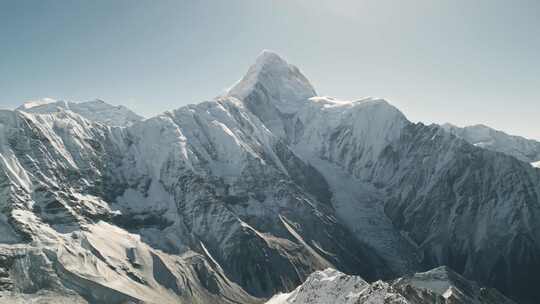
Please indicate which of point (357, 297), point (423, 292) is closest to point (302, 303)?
point (357, 297)

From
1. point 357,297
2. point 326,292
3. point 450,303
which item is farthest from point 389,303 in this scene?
point 450,303

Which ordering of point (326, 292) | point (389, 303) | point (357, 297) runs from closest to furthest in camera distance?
point (389, 303), point (357, 297), point (326, 292)

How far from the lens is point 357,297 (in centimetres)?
17550

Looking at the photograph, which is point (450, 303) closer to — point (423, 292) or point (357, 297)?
point (423, 292)

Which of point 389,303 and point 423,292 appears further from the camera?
point 423,292

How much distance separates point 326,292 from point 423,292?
34708mm

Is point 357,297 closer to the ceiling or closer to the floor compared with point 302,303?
closer to the ceiling

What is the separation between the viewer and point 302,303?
199 meters

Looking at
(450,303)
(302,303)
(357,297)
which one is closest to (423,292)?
(450,303)

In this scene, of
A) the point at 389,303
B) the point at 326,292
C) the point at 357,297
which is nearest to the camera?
the point at 389,303

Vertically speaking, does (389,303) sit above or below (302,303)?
above

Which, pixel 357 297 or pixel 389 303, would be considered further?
pixel 357 297

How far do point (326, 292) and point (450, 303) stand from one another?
→ 46744 mm

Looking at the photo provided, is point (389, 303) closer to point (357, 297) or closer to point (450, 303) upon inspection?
point (357, 297)
